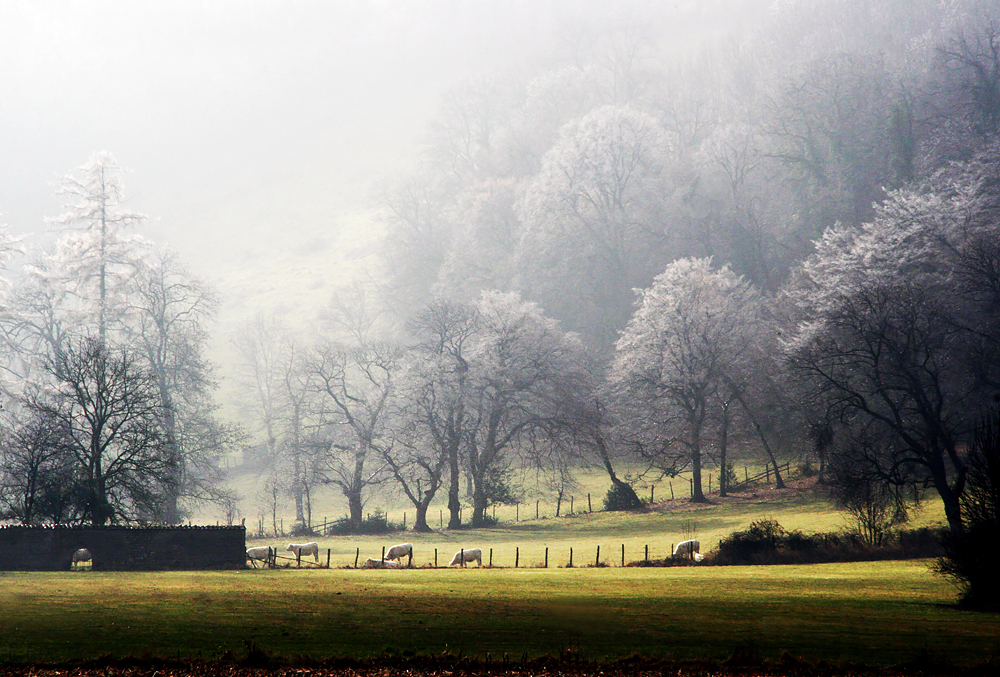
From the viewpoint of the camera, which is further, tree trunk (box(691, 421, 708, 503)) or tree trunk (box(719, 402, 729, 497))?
tree trunk (box(719, 402, 729, 497))

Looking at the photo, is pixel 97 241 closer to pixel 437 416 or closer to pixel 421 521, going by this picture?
pixel 437 416

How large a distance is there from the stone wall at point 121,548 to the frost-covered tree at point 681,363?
110ft

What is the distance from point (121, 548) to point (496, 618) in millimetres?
21253

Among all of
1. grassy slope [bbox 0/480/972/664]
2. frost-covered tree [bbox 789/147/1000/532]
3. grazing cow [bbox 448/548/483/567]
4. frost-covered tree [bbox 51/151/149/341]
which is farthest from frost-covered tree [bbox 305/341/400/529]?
frost-covered tree [bbox 789/147/1000/532]

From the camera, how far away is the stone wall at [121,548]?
3216 centimetres

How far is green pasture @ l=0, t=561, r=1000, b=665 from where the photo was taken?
1602 centimetres

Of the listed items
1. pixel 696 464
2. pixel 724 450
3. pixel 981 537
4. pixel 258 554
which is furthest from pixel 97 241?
pixel 981 537

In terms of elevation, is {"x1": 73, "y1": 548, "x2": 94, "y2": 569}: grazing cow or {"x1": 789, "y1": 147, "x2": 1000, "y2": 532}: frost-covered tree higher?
{"x1": 789, "y1": 147, "x2": 1000, "y2": 532}: frost-covered tree

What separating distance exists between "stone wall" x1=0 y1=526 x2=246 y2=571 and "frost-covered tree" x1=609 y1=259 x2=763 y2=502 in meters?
33.6

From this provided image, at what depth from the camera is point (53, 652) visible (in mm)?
15562

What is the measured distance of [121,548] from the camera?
109 feet

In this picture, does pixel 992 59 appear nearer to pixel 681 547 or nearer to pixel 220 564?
pixel 681 547

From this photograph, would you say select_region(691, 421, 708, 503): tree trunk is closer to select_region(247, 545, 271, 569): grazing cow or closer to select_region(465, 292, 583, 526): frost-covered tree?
select_region(465, 292, 583, 526): frost-covered tree

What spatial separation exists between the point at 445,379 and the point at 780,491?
24.9 metres
